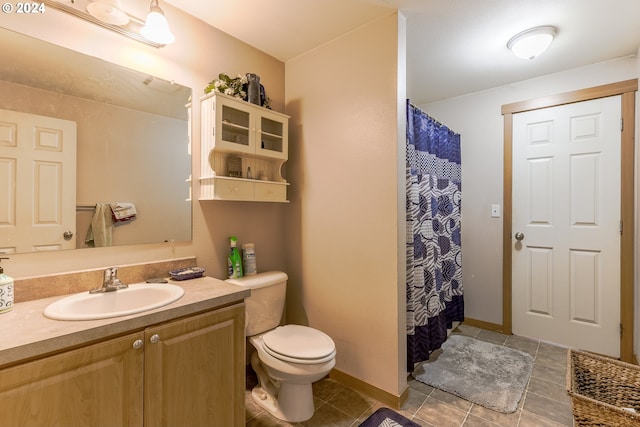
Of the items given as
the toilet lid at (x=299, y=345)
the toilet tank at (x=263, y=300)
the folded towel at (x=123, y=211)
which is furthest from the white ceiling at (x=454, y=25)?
the toilet lid at (x=299, y=345)

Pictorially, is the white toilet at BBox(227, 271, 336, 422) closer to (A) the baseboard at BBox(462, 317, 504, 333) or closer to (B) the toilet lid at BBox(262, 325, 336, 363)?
(B) the toilet lid at BBox(262, 325, 336, 363)

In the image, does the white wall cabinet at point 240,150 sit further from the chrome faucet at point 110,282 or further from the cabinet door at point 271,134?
the chrome faucet at point 110,282

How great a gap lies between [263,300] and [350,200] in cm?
83

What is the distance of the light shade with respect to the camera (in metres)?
1.81

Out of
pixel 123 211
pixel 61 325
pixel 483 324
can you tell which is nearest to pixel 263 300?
pixel 123 211

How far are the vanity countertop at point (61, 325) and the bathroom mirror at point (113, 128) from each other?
1.16 ft

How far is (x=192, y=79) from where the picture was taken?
1.72 metres

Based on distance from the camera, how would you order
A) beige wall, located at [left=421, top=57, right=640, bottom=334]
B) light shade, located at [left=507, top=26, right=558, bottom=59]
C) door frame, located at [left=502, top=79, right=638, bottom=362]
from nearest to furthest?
light shade, located at [left=507, top=26, right=558, bottom=59] < door frame, located at [left=502, top=79, right=638, bottom=362] < beige wall, located at [left=421, top=57, right=640, bottom=334]

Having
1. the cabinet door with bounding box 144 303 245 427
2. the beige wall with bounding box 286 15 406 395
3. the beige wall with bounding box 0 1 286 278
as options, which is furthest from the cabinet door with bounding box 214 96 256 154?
the cabinet door with bounding box 144 303 245 427

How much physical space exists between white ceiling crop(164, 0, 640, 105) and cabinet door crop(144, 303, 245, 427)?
1.66m

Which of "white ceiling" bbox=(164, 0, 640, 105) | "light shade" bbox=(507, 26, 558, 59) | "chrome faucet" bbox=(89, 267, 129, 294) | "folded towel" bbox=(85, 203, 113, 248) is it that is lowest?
"chrome faucet" bbox=(89, 267, 129, 294)

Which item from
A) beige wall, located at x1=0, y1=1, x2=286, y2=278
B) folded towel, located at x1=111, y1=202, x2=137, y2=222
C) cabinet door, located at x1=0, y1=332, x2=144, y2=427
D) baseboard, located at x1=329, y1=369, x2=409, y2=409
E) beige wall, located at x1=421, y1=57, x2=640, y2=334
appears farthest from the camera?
beige wall, located at x1=421, y1=57, x2=640, y2=334

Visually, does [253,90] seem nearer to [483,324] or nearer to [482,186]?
[482,186]

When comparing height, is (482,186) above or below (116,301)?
above
